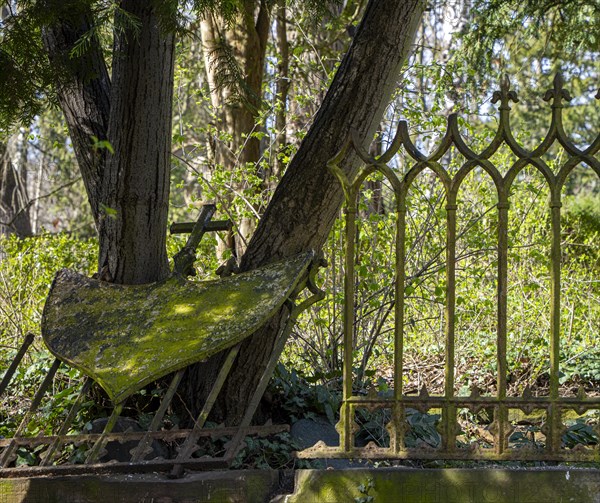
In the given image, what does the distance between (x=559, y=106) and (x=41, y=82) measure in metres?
3.23

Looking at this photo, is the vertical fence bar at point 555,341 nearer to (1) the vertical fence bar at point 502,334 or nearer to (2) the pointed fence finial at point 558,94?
(1) the vertical fence bar at point 502,334

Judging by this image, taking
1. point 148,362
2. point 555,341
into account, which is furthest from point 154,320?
point 555,341

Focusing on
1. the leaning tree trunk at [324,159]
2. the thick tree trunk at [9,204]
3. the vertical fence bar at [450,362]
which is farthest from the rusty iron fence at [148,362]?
the thick tree trunk at [9,204]

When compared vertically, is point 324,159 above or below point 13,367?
above

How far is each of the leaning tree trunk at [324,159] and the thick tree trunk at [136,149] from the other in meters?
0.74

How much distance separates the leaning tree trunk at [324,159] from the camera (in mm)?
4648

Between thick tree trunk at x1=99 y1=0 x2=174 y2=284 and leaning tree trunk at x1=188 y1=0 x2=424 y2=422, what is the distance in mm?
742

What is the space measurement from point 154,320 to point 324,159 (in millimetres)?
1303

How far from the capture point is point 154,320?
174 inches

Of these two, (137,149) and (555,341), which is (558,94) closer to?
(555,341)

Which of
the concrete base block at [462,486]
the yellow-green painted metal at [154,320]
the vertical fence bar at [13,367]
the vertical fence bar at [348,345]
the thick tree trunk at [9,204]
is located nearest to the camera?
the concrete base block at [462,486]

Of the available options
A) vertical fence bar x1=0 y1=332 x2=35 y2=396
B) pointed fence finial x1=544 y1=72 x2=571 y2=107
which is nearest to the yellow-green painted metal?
vertical fence bar x1=0 y1=332 x2=35 y2=396

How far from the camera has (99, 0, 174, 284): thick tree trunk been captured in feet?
16.8

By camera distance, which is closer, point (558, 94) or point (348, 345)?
point (558, 94)
